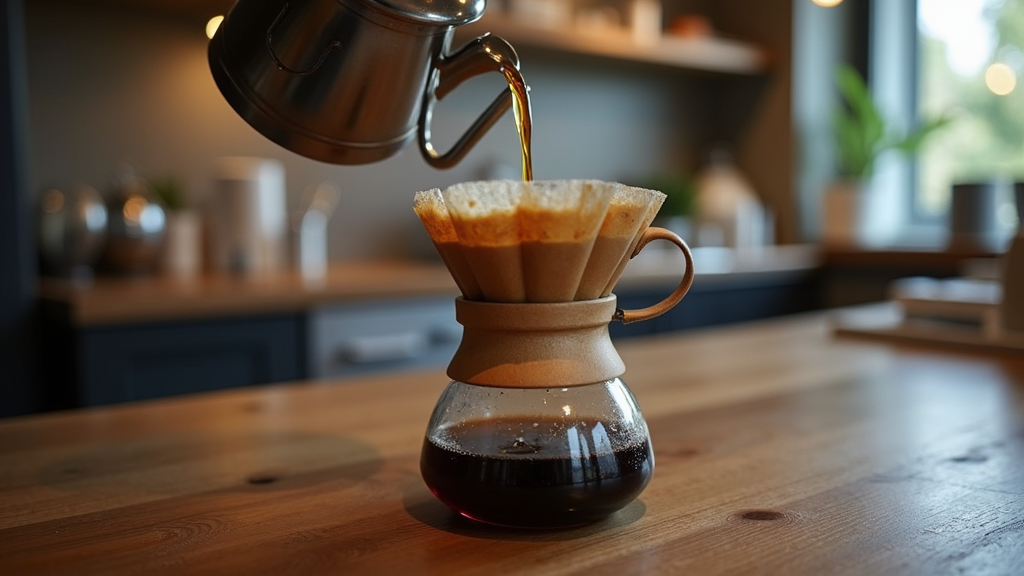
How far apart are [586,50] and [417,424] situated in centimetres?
223

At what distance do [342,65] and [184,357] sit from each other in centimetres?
142

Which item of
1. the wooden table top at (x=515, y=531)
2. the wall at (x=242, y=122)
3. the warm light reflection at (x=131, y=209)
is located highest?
the wall at (x=242, y=122)

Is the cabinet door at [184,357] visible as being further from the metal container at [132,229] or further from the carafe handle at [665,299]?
the carafe handle at [665,299]

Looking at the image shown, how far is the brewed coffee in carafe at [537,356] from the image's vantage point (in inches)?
21.8

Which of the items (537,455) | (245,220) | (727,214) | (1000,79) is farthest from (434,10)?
(1000,79)

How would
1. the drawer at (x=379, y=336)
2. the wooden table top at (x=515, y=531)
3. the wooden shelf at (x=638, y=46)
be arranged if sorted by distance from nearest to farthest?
1. the wooden table top at (x=515, y=531)
2. the drawer at (x=379, y=336)
3. the wooden shelf at (x=638, y=46)

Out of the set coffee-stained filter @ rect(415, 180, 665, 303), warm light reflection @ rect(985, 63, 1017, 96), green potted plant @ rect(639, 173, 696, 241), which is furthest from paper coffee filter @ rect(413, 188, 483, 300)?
warm light reflection @ rect(985, 63, 1017, 96)

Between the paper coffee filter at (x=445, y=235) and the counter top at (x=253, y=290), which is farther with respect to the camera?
the counter top at (x=253, y=290)

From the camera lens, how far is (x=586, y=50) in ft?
9.68

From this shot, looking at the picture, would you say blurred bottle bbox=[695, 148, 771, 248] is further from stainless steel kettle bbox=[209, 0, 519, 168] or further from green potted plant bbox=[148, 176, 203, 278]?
stainless steel kettle bbox=[209, 0, 519, 168]

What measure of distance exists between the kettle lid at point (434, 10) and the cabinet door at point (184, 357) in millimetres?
1420

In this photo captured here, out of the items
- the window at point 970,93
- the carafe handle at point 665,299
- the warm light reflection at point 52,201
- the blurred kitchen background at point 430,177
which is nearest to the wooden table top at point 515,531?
the carafe handle at point 665,299

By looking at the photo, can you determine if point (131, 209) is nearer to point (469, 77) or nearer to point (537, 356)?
point (469, 77)

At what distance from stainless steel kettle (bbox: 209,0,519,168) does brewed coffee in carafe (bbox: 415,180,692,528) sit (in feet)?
0.48
